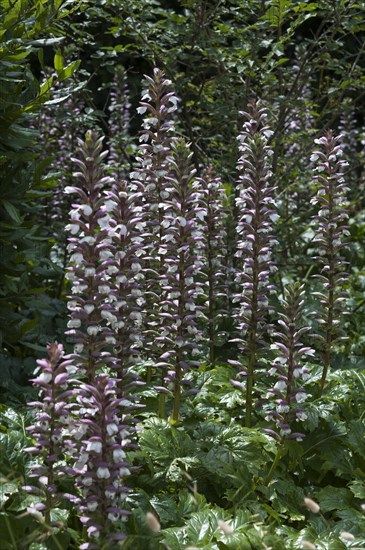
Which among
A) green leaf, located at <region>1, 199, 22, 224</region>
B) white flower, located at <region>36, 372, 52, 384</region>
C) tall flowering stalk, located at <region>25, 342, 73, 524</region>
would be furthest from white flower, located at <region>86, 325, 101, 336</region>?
green leaf, located at <region>1, 199, 22, 224</region>

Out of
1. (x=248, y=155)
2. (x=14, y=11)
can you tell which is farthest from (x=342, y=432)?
(x=14, y=11)

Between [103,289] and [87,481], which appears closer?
[87,481]

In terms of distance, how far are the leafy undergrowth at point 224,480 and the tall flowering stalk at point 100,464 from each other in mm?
141

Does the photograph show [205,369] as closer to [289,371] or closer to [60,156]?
[289,371]

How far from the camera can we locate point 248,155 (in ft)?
14.2

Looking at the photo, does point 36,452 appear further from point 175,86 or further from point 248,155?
point 175,86

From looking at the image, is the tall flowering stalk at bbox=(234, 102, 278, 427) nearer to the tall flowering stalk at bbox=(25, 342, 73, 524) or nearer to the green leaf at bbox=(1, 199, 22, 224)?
the green leaf at bbox=(1, 199, 22, 224)

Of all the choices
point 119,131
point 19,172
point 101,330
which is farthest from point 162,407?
point 119,131

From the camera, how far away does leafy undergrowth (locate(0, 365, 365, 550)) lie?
342 cm

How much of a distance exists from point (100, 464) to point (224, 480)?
111 centimetres

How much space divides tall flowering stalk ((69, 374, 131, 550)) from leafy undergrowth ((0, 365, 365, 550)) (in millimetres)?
141

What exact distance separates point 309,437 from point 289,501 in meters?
0.47

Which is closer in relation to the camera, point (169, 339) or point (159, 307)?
point (169, 339)

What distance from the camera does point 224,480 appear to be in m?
4.00
